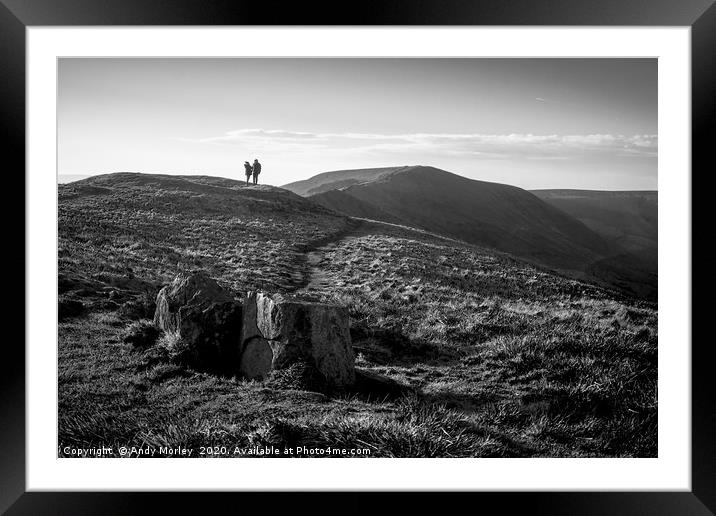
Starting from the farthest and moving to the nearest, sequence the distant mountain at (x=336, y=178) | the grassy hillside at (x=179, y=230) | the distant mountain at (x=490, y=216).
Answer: the distant mountain at (x=336, y=178), the distant mountain at (x=490, y=216), the grassy hillside at (x=179, y=230)

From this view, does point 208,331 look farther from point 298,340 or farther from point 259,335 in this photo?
point 298,340

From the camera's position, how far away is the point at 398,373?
27.2 feet

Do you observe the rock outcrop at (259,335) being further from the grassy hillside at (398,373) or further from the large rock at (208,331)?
the grassy hillside at (398,373)

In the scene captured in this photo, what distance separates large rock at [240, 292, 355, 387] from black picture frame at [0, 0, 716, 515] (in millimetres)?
1864

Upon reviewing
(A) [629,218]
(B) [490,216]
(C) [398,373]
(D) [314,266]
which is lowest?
(C) [398,373]

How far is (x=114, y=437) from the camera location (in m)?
6.19

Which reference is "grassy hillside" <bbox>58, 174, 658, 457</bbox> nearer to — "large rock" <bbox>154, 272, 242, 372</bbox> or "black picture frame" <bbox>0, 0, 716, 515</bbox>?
"large rock" <bbox>154, 272, 242, 372</bbox>

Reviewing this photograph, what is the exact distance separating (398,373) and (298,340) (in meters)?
2.36
